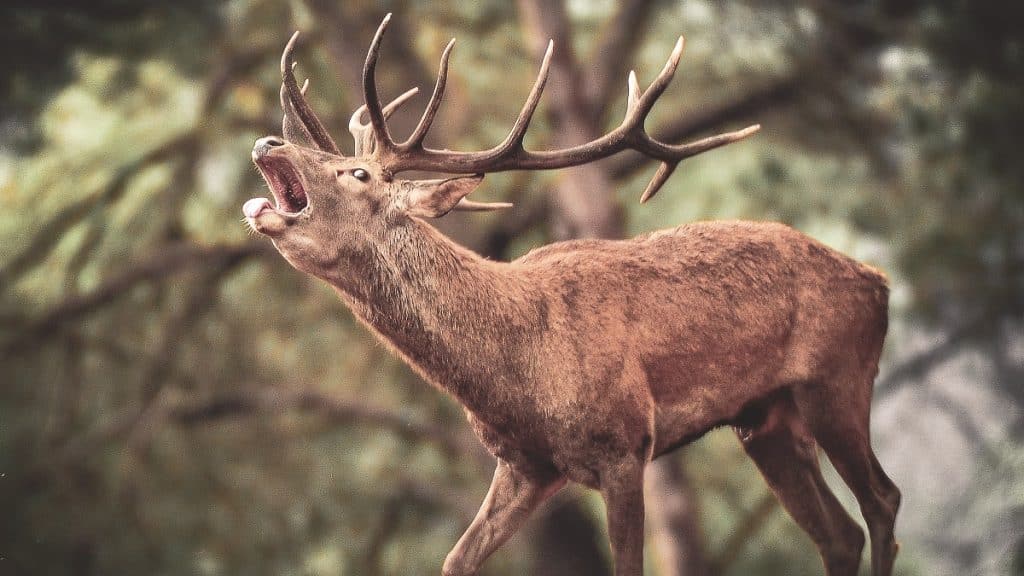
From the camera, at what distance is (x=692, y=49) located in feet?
37.4

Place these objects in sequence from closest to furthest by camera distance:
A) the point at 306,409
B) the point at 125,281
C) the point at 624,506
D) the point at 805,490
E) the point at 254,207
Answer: the point at 254,207
the point at 624,506
the point at 805,490
the point at 125,281
the point at 306,409

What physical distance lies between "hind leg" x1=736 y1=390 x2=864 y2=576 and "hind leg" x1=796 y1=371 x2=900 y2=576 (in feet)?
0.43

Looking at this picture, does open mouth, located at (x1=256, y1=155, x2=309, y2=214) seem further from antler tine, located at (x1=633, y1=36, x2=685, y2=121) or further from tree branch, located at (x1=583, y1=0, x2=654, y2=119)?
tree branch, located at (x1=583, y1=0, x2=654, y2=119)

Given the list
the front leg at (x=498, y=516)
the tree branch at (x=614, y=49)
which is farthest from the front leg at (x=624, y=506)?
the tree branch at (x=614, y=49)

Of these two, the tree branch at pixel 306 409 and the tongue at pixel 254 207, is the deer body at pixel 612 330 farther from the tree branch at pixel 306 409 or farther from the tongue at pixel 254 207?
the tree branch at pixel 306 409

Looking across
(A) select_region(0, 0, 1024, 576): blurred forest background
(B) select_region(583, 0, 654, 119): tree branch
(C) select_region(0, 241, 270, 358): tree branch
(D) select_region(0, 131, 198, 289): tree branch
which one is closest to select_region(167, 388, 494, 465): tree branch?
(A) select_region(0, 0, 1024, 576): blurred forest background

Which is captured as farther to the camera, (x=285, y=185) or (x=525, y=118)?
(x=525, y=118)

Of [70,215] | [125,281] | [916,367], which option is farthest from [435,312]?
[916,367]

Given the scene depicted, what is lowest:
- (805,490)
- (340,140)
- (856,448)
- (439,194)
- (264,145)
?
(340,140)

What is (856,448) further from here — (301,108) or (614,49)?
(614,49)

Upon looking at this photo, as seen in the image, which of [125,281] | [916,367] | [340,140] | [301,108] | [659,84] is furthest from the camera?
[916,367]

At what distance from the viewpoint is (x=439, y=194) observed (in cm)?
366

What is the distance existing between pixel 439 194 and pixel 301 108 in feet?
1.70

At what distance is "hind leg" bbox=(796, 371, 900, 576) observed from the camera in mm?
3760
